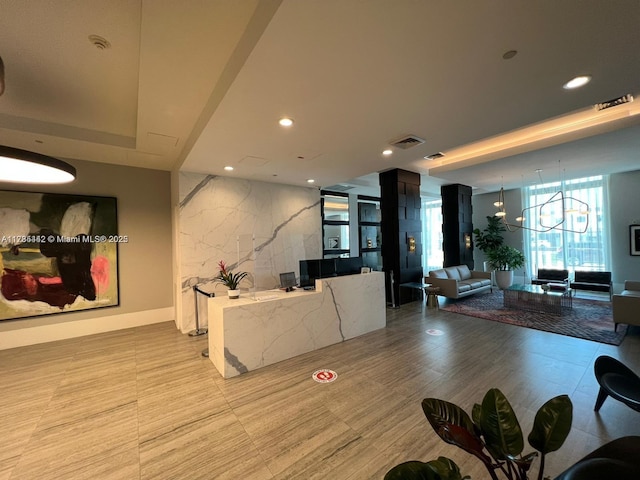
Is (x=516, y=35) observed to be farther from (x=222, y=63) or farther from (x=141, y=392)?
(x=141, y=392)

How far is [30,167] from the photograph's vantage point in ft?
5.11

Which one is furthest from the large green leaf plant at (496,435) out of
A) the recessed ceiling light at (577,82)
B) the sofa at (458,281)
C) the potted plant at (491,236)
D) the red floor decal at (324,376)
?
the potted plant at (491,236)

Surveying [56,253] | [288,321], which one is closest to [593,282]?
[288,321]

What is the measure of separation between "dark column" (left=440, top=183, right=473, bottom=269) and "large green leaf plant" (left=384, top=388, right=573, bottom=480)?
838cm

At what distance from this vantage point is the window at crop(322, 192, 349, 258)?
7.49 metres

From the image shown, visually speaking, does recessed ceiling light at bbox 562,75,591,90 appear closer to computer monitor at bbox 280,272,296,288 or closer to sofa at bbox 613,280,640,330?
sofa at bbox 613,280,640,330

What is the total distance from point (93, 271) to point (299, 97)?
504cm

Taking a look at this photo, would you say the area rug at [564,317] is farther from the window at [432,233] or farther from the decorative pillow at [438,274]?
the window at [432,233]

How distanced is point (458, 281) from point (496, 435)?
6983mm

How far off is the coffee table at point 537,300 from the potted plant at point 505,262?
7.80 feet

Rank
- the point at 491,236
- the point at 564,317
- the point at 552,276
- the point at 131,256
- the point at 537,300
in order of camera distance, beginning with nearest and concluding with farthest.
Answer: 1. the point at 131,256
2. the point at 564,317
3. the point at 537,300
4. the point at 552,276
5. the point at 491,236

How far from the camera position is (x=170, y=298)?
5.58 metres

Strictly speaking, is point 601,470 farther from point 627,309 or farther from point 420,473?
point 627,309

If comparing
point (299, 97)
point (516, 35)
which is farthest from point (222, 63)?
point (516, 35)
